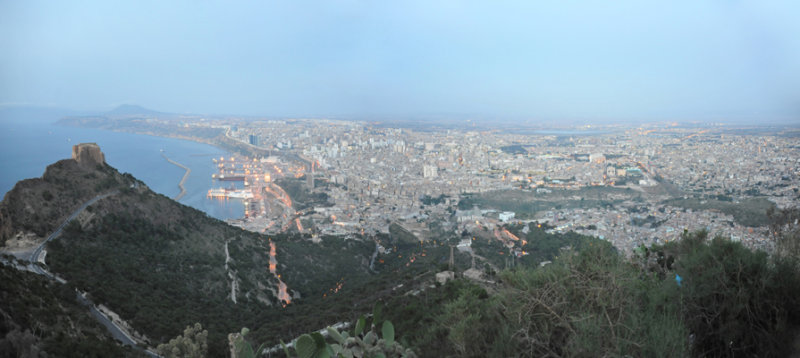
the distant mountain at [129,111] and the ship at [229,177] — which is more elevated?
the distant mountain at [129,111]

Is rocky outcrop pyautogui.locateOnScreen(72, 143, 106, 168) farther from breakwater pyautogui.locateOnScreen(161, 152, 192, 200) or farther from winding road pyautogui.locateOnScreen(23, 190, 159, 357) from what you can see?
breakwater pyautogui.locateOnScreen(161, 152, 192, 200)

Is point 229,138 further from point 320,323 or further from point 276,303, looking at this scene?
point 320,323

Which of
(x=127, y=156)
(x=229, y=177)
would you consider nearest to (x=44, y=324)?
(x=229, y=177)

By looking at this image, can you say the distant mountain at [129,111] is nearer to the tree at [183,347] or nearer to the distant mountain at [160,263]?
the distant mountain at [160,263]

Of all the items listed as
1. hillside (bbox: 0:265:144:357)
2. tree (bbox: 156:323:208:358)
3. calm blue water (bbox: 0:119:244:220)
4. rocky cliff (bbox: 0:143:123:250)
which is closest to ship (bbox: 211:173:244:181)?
calm blue water (bbox: 0:119:244:220)

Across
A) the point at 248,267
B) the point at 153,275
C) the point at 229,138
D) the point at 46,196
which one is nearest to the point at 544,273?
the point at 153,275

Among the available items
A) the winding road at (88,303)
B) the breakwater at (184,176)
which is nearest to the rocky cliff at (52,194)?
the winding road at (88,303)

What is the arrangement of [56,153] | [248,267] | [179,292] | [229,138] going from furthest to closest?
[229,138] < [56,153] < [248,267] < [179,292]
